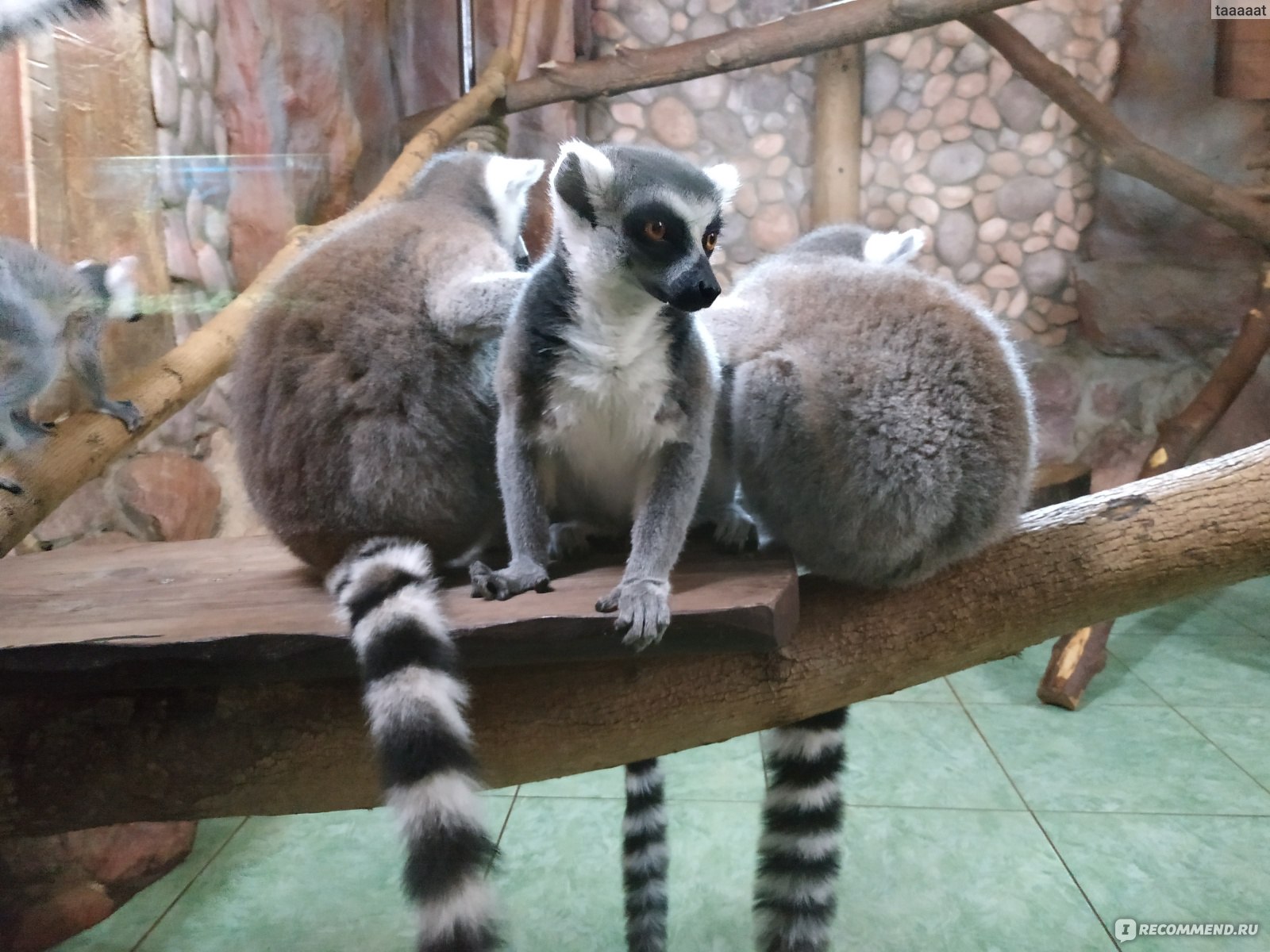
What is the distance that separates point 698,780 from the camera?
2.98 m

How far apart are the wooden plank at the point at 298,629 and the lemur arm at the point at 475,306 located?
0.44 metres

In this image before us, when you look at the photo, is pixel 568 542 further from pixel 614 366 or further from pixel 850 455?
pixel 850 455

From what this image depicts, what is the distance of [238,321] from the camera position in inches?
81.7

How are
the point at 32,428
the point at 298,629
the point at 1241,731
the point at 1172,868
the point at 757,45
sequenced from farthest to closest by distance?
the point at 1241,731, the point at 757,45, the point at 1172,868, the point at 32,428, the point at 298,629

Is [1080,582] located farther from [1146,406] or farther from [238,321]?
[1146,406]

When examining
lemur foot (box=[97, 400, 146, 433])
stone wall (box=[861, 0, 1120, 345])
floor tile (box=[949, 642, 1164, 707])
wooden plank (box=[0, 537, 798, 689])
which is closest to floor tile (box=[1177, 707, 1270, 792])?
floor tile (box=[949, 642, 1164, 707])

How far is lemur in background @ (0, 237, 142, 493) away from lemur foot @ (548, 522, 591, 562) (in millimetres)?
980

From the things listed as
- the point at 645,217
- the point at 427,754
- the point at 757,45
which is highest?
the point at 757,45

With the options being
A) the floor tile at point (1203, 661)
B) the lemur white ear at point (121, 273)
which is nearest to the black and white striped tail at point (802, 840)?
the lemur white ear at point (121, 273)

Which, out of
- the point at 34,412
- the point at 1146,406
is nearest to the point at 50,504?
the point at 34,412

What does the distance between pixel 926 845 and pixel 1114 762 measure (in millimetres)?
827

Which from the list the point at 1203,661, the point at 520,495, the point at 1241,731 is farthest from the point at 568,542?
the point at 1203,661

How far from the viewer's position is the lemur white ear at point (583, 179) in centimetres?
140

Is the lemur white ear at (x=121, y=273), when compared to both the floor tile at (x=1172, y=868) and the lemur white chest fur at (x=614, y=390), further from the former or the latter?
the floor tile at (x=1172, y=868)
